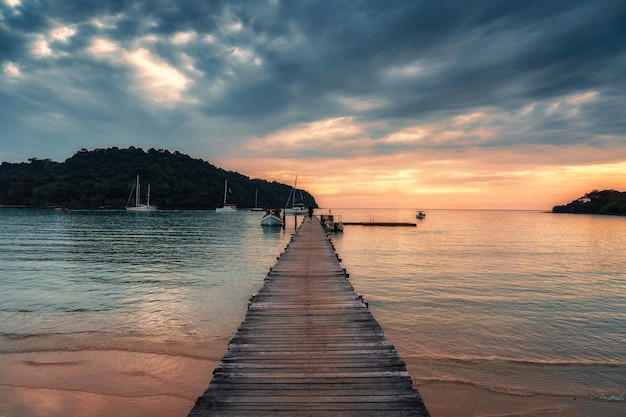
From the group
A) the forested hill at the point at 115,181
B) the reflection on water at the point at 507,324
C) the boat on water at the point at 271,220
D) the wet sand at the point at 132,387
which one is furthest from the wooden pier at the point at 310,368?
the forested hill at the point at 115,181

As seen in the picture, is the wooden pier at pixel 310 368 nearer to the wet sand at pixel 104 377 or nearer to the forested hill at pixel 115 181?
the wet sand at pixel 104 377

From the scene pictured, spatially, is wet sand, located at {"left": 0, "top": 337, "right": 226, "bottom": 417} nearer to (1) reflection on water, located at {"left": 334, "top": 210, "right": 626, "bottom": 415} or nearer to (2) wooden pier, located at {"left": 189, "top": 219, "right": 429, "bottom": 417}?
(2) wooden pier, located at {"left": 189, "top": 219, "right": 429, "bottom": 417}

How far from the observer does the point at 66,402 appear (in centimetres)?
747

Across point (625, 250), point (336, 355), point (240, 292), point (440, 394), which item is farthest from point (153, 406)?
point (625, 250)

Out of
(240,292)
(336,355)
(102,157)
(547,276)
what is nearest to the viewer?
(336,355)

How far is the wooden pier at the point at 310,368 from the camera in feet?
16.1

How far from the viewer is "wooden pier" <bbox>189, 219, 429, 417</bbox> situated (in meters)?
4.91

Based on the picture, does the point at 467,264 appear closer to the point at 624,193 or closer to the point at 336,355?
the point at 336,355

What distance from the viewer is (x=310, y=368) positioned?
6039mm

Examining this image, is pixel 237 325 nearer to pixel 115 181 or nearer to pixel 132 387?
pixel 132 387

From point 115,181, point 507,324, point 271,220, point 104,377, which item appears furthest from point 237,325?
point 115,181

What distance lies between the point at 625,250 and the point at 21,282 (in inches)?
2095

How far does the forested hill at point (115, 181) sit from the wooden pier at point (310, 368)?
154 metres

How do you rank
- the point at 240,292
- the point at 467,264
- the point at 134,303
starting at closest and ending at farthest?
the point at 134,303
the point at 240,292
the point at 467,264
